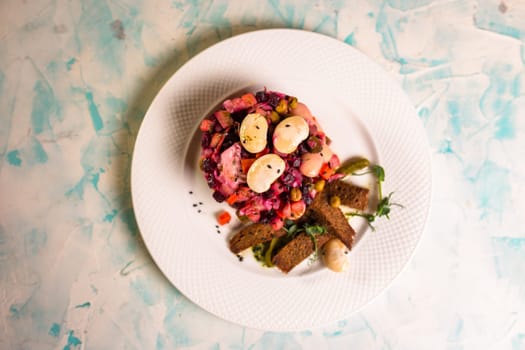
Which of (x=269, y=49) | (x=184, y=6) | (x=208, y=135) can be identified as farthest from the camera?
(x=184, y=6)

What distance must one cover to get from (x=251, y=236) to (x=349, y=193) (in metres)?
0.52

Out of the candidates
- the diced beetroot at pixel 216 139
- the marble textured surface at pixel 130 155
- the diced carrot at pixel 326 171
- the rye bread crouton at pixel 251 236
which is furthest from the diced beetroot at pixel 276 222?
the marble textured surface at pixel 130 155

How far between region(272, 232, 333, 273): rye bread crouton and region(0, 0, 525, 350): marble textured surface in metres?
0.44

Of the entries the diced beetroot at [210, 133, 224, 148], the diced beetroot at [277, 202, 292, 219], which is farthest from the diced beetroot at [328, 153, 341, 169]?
the diced beetroot at [210, 133, 224, 148]

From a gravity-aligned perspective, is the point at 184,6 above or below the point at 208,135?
above

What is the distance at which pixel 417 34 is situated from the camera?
84.5 inches

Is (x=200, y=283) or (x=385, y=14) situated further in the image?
(x=385, y=14)

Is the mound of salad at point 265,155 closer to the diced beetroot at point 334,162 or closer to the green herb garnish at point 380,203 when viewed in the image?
the diced beetroot at point 334,162

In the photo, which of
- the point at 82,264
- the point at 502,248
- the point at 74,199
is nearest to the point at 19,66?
the point at 74,199

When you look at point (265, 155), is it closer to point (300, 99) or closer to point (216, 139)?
point (216, 139)

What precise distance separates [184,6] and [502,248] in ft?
6.77

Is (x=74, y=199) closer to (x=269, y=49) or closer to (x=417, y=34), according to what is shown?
(x=269, y=49)

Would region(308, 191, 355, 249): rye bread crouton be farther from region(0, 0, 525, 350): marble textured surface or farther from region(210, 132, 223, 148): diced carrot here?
region(210, 132, 223, 148): diced carrot

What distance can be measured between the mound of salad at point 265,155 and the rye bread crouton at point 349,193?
0.86 feet
